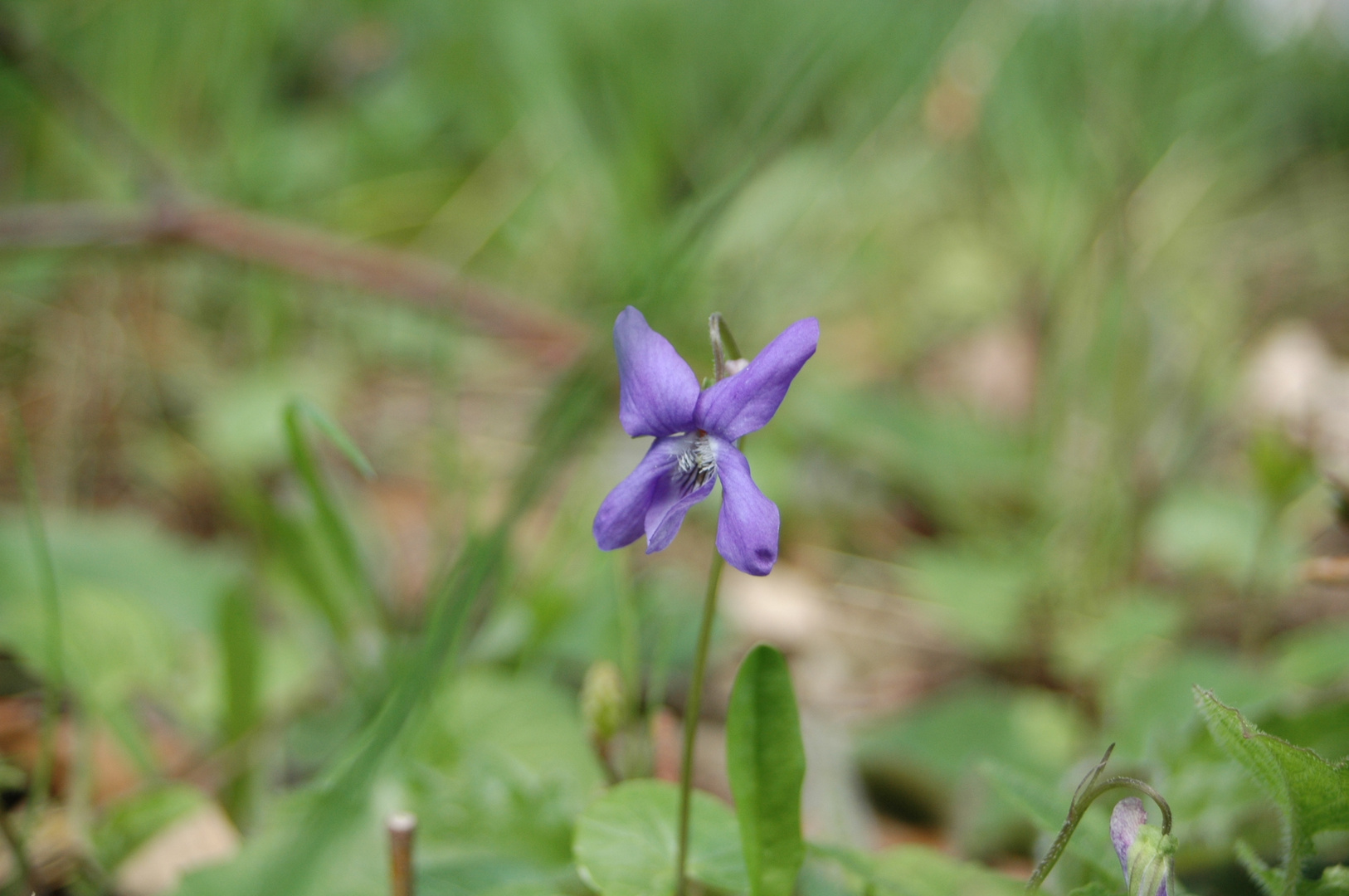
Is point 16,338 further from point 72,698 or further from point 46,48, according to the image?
point 72,698

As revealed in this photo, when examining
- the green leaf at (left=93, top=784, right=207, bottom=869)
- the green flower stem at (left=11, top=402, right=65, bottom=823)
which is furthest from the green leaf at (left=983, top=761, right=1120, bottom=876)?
the green flower stem at (left=11, top=402, right=65, bottom=823)

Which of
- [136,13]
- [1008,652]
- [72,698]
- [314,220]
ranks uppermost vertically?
[136,13]

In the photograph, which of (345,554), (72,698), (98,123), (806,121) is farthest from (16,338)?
(806,121)

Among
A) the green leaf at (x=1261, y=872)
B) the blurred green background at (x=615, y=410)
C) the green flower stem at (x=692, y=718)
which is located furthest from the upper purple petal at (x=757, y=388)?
the green leaf at (x=1261, y=872)

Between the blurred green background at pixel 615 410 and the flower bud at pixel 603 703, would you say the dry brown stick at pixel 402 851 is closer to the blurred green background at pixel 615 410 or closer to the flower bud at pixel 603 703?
the blurred green background at pixel 615 410

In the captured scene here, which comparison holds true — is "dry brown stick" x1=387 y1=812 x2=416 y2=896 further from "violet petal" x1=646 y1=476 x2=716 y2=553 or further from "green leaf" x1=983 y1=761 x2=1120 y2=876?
"green leaf" x1=983 y1=761 x2=1120 y2=876
